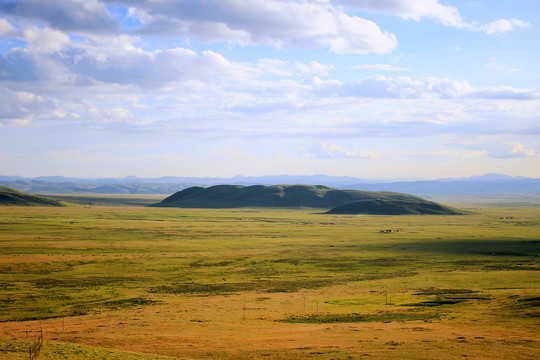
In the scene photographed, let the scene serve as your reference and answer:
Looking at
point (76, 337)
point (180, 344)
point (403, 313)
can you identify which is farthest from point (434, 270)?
point (76, 337)

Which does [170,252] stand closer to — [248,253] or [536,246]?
[248,253]

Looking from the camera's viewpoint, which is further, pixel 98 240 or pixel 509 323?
pixel 98 240

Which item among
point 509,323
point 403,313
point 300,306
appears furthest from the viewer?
point 300,306

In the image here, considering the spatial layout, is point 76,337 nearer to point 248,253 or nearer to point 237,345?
point 237,345

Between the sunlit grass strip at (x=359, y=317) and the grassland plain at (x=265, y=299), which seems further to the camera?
the sunlit grass strip at (x=359, y=317)

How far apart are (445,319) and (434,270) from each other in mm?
39365

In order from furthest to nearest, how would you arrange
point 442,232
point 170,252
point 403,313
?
point 442,232 < point 170,252 < point 403,313

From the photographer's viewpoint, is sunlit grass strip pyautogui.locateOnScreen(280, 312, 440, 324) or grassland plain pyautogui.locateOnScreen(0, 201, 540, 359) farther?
sunlit grass strip pyautogui.locateOnScreen(280, 312, 440, 324)

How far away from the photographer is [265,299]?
56062 millimetres

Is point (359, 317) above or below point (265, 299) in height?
above

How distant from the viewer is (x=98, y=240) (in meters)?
113

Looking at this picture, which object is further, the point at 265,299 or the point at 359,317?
the point at 265,299

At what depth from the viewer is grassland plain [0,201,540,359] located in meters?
34.3

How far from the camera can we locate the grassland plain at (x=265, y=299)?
3431cm
